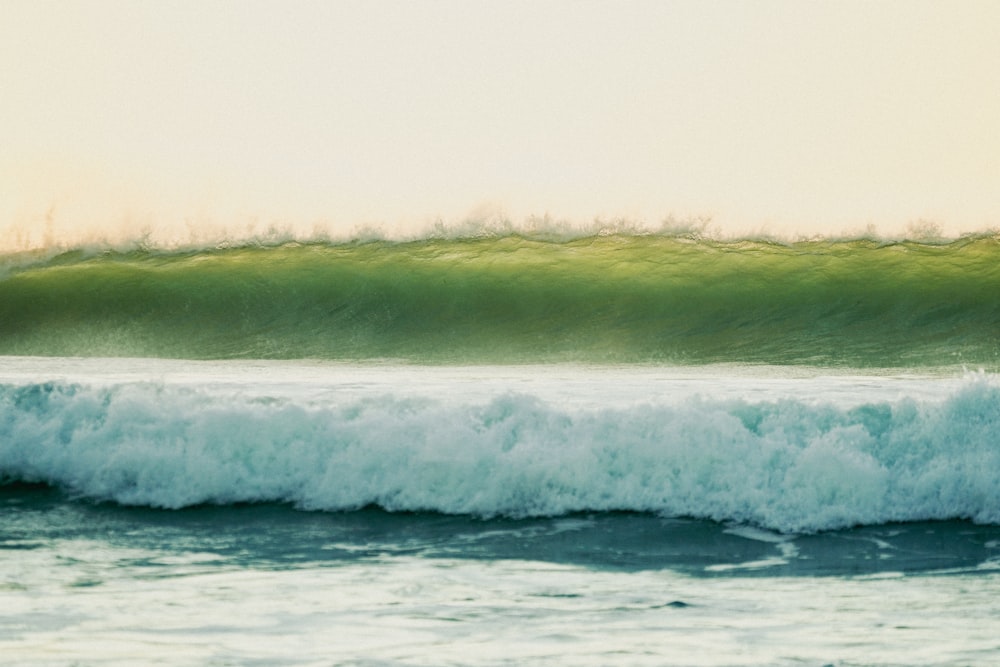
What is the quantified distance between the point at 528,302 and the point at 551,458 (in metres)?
9.63

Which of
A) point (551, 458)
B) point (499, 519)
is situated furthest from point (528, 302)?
point (499, 519)

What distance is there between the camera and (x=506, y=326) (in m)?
15.8

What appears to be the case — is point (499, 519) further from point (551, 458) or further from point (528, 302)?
point (528, 302)

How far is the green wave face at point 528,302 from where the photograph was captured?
15.1m

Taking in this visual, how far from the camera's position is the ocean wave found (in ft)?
21.4

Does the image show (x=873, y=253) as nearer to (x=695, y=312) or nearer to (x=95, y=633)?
(x=695, y=312)

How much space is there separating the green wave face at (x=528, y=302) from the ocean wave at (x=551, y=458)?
23.3ft

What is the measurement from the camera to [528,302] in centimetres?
1641

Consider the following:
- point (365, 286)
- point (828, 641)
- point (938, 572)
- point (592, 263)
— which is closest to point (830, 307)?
point (592, 263)

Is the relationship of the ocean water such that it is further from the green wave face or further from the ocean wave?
the green wave face

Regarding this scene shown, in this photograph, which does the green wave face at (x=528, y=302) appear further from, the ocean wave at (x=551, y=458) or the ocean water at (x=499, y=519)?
the ocean wave at (x=551, y=458)

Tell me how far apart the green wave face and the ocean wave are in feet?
23.3

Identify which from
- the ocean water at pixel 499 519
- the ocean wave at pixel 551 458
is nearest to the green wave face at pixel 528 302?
the ocean water at pixel 499 519

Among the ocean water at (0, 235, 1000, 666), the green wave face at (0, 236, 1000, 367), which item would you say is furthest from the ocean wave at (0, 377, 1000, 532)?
the green wave face at (0, 236, 1000, 367)
